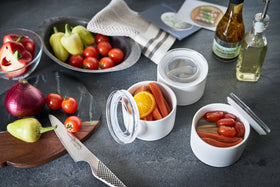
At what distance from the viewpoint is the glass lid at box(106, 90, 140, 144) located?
0.84m

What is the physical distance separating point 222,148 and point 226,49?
405 mm

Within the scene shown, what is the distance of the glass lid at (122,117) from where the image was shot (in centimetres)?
84

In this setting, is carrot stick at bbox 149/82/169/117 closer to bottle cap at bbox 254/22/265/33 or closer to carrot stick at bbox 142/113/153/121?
carrot stick at bbox 142/113/153/121

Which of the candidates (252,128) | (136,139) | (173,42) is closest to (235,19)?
(173,42)

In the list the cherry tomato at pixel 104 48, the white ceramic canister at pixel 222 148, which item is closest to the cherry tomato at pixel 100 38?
the cherry tomato at pixel 104 48

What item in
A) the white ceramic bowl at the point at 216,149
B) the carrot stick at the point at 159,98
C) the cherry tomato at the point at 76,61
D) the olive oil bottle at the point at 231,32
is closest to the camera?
the white ceramic bowl at the point at 216,149

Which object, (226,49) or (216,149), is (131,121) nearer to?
(216,149)

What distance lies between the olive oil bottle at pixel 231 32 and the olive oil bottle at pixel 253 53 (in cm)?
6

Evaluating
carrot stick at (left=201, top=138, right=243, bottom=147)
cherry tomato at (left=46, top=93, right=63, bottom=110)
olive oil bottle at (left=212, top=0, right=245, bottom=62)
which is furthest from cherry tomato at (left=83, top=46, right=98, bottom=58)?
carrot stick at (left=201, top=138, right=243, bottom=147)

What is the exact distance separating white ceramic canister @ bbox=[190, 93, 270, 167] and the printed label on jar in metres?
0.21

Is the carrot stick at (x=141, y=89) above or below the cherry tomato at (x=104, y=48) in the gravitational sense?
above

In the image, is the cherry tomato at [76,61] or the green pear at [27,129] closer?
the green pear at [27,129]

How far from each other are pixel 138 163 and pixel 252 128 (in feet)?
1.17

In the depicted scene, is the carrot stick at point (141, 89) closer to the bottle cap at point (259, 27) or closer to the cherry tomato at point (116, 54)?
the cherry tomato at point (116, 54)
